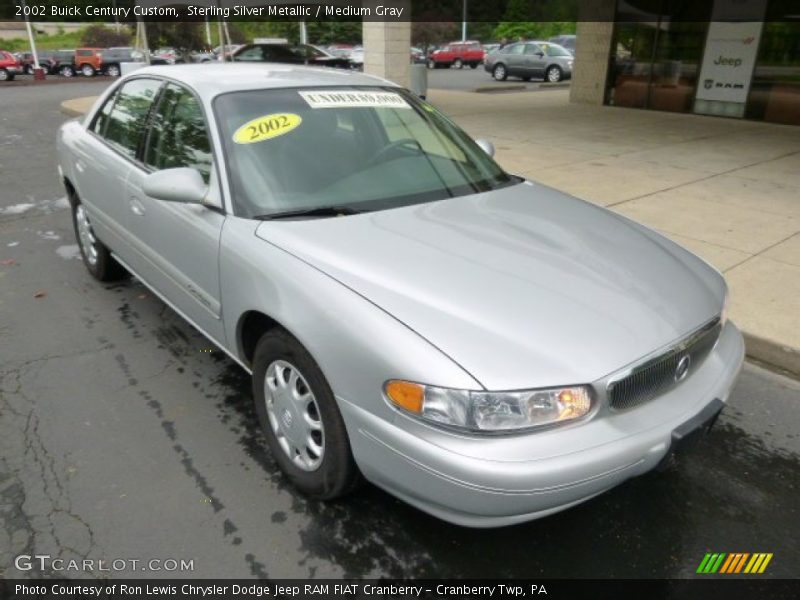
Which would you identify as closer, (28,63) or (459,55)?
(28,63)

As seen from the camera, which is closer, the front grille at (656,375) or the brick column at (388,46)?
the front grille at (656,375)

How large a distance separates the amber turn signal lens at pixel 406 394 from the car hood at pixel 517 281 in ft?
0.51

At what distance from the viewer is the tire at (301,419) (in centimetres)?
231

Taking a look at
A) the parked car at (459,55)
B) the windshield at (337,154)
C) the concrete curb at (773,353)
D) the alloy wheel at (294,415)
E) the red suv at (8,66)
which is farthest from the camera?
the parked car at (459,55)

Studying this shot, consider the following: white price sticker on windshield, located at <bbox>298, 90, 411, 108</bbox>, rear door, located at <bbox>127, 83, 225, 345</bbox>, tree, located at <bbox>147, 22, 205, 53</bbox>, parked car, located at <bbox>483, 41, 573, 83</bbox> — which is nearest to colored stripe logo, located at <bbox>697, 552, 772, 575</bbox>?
rear door, located at <bbox>127, 83, 225, 345</bbox>

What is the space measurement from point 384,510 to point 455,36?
62.1 meters

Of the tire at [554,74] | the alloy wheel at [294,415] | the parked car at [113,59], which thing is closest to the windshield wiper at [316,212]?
the alloy wheel at [294,415]

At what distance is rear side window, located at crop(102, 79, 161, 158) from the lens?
378cm

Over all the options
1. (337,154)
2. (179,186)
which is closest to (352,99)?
(337,154)

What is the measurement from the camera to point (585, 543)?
241 centimetres

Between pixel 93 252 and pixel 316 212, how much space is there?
281 centimetres

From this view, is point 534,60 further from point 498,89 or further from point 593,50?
point 593,50

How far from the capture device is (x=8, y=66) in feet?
93.4

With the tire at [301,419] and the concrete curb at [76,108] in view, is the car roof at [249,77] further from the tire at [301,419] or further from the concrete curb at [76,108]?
the concrete curb at [76,108]
